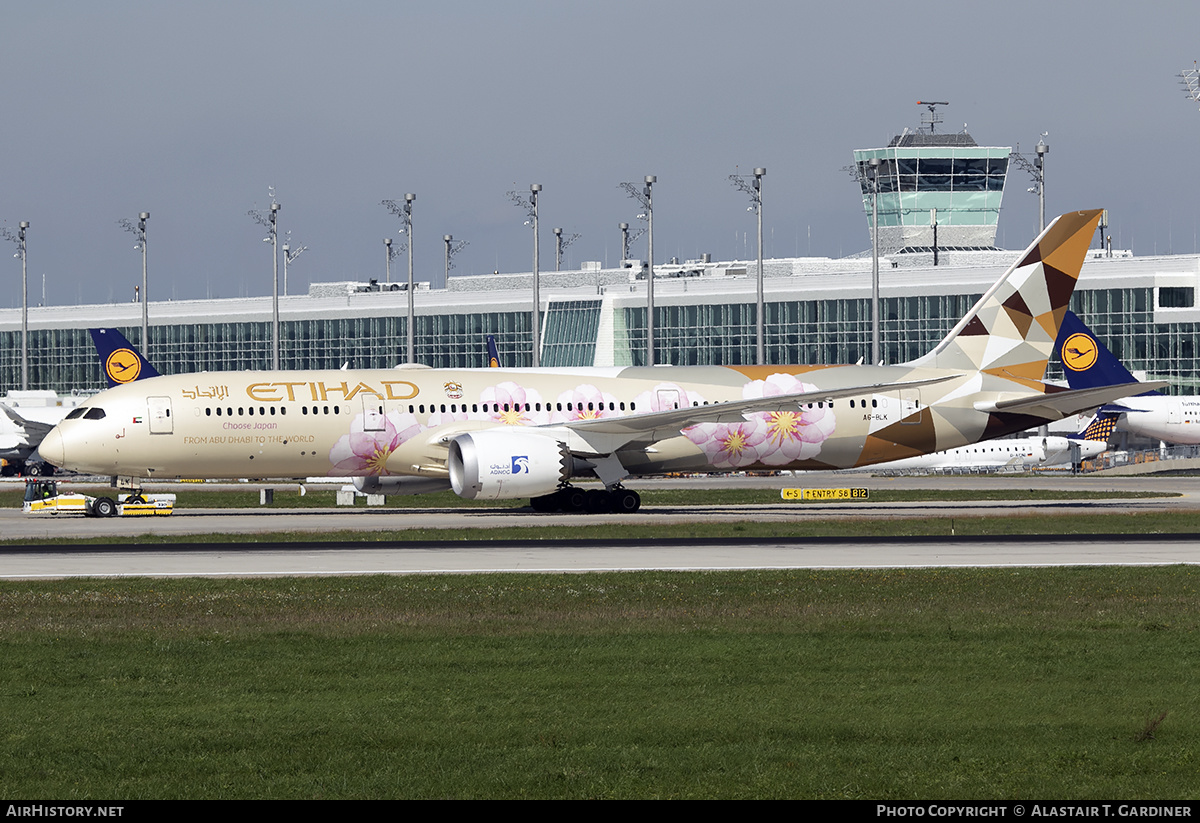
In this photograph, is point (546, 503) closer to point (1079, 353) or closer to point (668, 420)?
point (668, 420)

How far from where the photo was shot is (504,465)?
44344 mm

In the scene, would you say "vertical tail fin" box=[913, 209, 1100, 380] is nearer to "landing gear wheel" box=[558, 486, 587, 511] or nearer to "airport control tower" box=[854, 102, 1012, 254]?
"landing gear wheel" box=[558, 486, 587, 511]

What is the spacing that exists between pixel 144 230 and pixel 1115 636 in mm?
93899

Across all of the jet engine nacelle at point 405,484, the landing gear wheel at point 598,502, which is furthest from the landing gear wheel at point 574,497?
the jet engine nacelle at point 405,484

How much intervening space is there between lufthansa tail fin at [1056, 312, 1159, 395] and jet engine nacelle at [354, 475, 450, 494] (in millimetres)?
45882

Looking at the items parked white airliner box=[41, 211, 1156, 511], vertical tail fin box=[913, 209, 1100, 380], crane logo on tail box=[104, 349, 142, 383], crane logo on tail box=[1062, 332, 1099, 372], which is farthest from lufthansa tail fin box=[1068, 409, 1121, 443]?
crane logo on tail box=[104, 349, 142, 383]

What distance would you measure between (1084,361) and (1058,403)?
125 ft

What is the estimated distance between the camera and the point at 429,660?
1831 cm

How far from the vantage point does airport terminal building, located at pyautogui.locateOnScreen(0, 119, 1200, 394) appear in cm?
11612

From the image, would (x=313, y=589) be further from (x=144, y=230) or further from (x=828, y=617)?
(x=144, y=230)

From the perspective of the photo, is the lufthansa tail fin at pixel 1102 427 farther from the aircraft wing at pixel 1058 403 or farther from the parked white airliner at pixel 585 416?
the parked white airliner at pixel 585 416

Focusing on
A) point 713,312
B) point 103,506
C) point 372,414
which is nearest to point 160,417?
point 103,506

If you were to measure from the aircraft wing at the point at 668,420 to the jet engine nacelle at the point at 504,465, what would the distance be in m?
1.28

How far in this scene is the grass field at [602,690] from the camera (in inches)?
492
